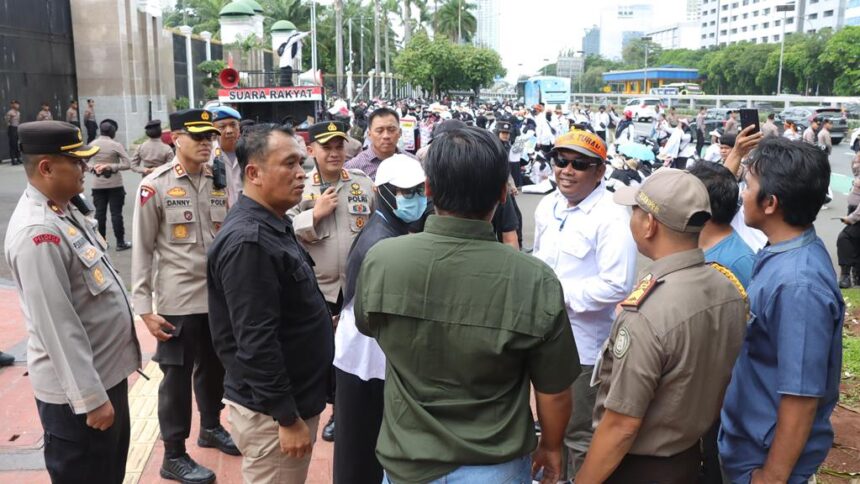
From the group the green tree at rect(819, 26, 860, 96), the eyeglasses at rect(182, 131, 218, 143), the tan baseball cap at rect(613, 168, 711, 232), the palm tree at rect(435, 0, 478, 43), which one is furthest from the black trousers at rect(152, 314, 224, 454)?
the palm tree at rect(435, 0, 478, 43)

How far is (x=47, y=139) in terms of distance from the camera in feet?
8.89

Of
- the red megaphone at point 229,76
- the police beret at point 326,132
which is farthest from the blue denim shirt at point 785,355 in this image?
the red megaphone at point 229,76

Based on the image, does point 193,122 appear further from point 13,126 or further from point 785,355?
point 13,126

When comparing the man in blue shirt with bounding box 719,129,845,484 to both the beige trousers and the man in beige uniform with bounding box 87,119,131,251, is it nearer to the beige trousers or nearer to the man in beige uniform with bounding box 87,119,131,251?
the beige trousers

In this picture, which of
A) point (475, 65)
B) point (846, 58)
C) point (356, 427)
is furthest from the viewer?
point (475, 65)

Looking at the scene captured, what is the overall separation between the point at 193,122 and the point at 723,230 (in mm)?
2916

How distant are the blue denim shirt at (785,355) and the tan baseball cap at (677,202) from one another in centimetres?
39

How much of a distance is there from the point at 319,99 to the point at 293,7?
3622 centimetres

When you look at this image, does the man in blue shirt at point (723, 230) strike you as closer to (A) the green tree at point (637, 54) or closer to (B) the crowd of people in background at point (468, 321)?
(B) the crowd of people in background at point (468, 321)

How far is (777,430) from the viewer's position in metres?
2.27

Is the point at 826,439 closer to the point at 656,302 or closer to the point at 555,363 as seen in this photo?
the point at 656,302

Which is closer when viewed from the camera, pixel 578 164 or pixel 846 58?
pixel 578 164

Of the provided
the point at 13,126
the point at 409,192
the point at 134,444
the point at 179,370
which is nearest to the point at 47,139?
the point at 409,192

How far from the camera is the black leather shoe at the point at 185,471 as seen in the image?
3.76 m
